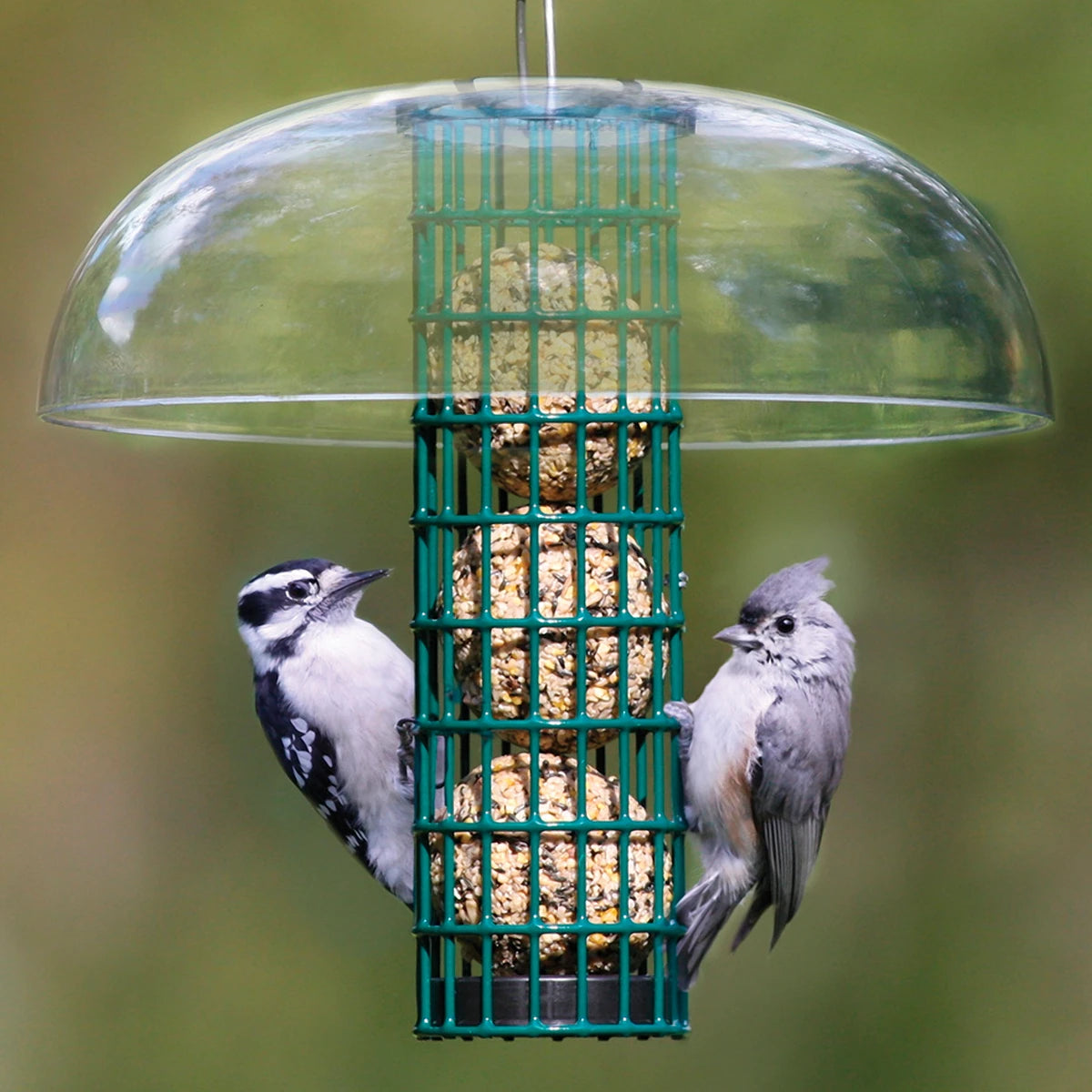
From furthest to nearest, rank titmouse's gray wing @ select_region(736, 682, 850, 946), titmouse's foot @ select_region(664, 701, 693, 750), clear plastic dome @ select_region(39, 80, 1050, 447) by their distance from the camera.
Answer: titmouse's gray wing @ select_region(736, 682, 850, 946)
titmouse's foot @ select_region(664, 701, 693, 750)
clear plastic dome @ select_region(39, 80, 1050, 447)

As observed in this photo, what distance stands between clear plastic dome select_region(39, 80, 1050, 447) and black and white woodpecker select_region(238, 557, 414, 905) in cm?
179

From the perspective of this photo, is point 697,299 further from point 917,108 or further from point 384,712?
point 917,108

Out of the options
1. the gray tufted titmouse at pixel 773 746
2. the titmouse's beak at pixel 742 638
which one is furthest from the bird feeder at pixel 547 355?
the titmouse's beak at pixel 742 638

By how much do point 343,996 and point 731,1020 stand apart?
1613 mm

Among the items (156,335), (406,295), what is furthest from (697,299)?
(156,335)

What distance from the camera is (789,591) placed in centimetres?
498

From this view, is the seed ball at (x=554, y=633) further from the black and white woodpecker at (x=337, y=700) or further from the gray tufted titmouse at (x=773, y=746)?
the black and white woodpecker at (x=337, y=700)

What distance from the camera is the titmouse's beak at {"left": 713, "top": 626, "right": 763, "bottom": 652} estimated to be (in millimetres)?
4940

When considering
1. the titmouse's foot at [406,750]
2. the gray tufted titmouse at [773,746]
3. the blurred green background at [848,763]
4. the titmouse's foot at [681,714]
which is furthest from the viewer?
the blurred green background at [848,763]

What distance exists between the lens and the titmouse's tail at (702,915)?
14.5 ft

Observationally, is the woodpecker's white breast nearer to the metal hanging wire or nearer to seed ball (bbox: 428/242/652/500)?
seed ball (bbox: 428/242/652/500)

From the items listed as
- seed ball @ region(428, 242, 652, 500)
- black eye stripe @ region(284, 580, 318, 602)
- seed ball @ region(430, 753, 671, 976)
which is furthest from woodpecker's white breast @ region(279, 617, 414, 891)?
seed ball @ region(428, 242, 652, 500)

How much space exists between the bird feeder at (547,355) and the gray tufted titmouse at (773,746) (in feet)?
1.31

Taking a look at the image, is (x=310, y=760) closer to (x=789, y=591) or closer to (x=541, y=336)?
(x=789, y=591)
